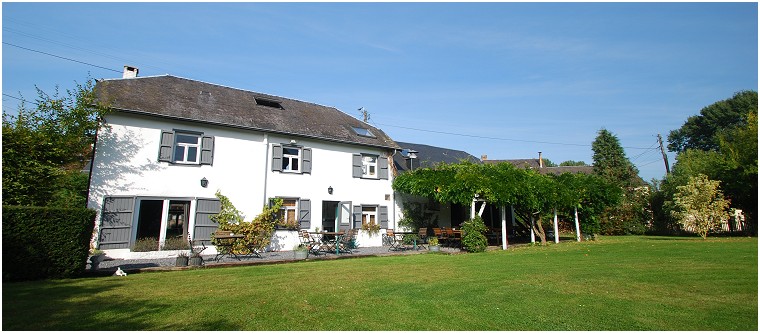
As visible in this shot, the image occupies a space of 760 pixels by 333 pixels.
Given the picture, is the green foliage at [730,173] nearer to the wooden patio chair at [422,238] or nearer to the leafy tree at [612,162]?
the leafy tree at [612,162]

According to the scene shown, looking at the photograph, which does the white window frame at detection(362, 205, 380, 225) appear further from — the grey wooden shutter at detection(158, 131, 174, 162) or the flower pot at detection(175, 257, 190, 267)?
the flower pot at detection(175, 257, 190, 267)

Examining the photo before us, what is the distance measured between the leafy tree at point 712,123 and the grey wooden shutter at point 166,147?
1904 inches

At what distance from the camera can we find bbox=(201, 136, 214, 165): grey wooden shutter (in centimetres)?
1391

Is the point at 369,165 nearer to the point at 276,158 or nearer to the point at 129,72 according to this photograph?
the point at 276,158

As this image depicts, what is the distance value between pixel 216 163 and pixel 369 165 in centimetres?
671

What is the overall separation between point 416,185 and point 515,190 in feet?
12.6

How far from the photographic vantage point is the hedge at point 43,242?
7.07 metres

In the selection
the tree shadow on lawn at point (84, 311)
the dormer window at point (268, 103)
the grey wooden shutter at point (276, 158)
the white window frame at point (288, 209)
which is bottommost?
the tree shadow on lawn at point (84, 311)

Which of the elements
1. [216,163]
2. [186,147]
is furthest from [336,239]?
[186,147]

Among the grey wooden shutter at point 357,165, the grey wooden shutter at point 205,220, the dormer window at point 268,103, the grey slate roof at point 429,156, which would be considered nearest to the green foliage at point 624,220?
the grey slate roof at point 429,156

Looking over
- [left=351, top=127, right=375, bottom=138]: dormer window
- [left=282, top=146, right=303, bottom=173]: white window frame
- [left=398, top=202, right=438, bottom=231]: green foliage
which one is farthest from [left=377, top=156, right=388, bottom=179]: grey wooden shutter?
[left=282, top=146, right=303, bottom=173]: white window frame

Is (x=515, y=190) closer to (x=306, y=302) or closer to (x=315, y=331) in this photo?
(x=306, y=302)

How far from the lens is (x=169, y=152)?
13.3 metres

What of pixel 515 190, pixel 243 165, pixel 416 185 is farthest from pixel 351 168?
pixel 515 190
